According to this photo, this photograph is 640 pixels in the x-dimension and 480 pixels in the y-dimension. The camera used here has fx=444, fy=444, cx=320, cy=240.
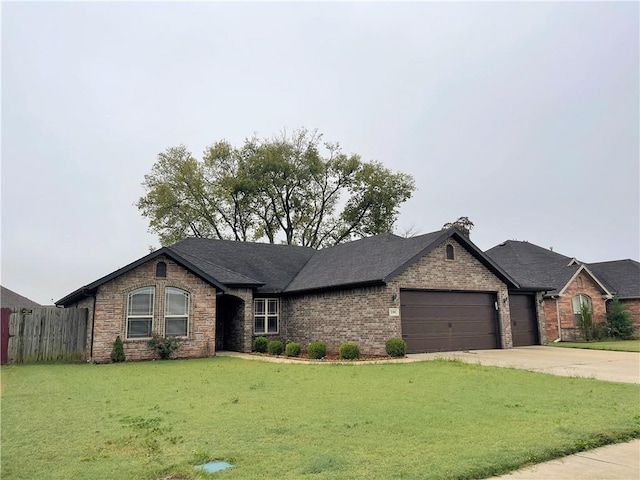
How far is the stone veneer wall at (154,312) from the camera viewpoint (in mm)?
15352

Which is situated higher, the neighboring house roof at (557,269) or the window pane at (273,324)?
the neighboring house roof at (557,269)

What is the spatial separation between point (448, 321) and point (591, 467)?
14.0 meters

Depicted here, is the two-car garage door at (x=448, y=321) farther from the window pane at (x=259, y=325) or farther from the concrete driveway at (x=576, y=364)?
the window pane at (x=259, y=325)

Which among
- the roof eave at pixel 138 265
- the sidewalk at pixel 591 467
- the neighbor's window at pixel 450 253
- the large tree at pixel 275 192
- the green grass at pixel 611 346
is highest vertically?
the large tree at pixel 275 192

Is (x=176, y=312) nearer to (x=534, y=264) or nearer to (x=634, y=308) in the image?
(x=534, y=264)

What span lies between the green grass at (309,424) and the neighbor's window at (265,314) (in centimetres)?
998

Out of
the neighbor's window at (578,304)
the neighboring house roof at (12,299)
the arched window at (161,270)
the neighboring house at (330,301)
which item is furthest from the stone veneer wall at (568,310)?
the neighboring house roof at (12,299)

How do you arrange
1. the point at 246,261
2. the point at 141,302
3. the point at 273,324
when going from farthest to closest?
the point at 246,261, the point at 273,324, the point at 141,302

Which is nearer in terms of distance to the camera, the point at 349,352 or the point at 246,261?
the point at 349,352

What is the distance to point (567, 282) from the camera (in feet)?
84.8

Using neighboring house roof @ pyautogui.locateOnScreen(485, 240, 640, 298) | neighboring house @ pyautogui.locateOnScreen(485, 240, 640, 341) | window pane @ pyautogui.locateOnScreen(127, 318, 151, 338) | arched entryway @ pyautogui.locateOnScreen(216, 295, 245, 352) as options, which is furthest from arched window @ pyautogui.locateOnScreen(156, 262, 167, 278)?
neighboring house roof @ pyautogui.locateOnScreen(485, 240, 640, 298)

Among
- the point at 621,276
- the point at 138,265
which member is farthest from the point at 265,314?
the point at 621,276

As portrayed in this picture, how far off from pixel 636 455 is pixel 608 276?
30.6 meters

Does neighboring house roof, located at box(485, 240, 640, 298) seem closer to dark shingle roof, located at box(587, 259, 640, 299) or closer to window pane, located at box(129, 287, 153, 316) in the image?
dark shingle roof, located at box(587, 259, 640, 299)
